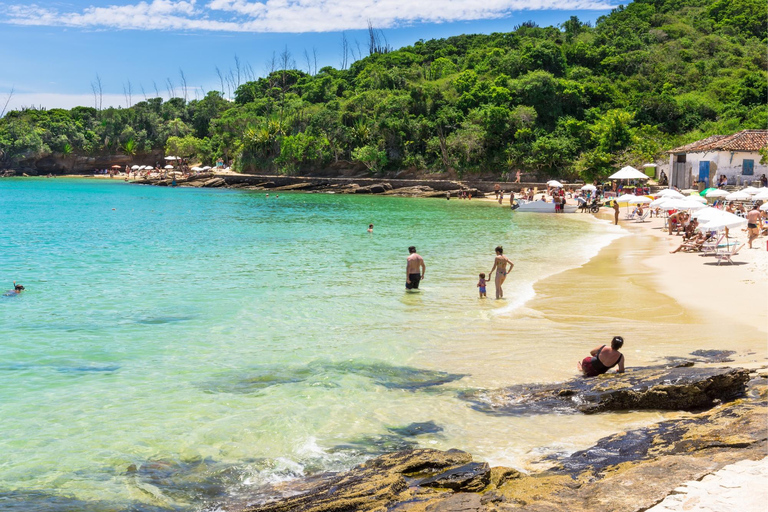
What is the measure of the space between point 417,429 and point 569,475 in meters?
2.27

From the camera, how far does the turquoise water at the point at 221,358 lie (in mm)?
7223

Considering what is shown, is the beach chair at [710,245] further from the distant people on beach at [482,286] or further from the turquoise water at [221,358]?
the distant people on beach at [482,286]

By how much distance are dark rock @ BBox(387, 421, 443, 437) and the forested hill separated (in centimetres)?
4287

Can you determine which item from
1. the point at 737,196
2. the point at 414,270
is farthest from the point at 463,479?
the point at 737,196

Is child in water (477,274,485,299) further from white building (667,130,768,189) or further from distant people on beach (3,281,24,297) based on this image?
white building (667,130,768,189)

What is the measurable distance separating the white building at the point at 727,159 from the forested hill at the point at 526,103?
685 centimetres

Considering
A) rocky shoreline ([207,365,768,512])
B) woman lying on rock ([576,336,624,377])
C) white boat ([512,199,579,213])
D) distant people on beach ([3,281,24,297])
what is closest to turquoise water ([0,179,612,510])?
distant people on beach ([3,281,24,297])

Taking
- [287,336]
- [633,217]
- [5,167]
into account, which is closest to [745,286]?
[287,336]

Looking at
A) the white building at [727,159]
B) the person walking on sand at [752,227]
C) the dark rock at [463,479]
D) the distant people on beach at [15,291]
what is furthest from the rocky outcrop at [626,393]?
the white building at [727,159]

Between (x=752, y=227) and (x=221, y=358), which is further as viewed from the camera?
(x=752, y=227)

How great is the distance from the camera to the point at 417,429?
26.2ft

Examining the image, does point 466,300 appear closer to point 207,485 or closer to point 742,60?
point 207,485

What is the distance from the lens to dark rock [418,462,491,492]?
5.88 meters

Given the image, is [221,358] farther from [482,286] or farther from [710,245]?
[710,245]
